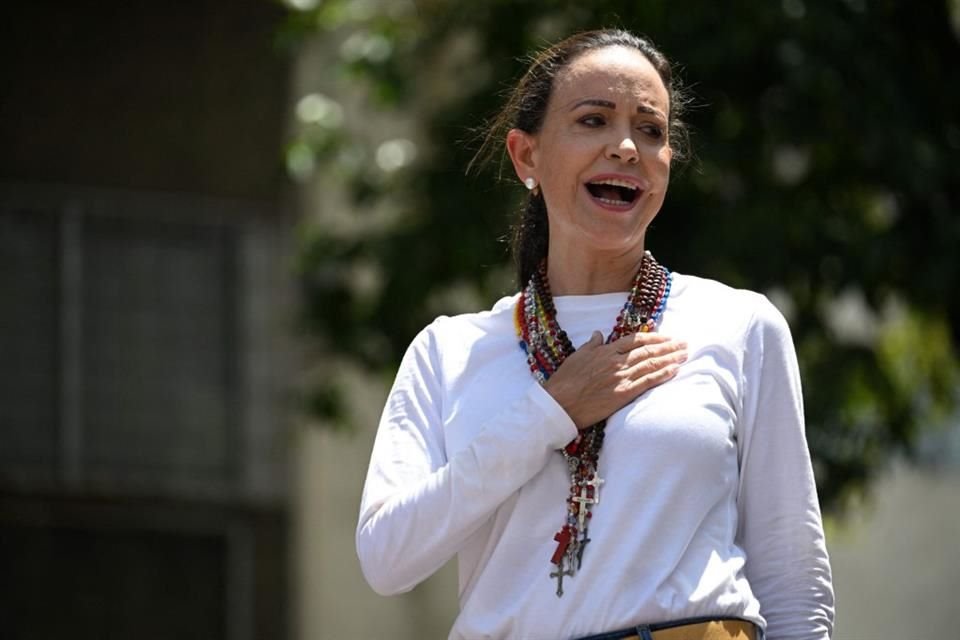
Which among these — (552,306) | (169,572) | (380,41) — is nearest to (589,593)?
(552,306)

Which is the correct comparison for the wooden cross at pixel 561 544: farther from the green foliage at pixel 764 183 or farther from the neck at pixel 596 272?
the green foliage at pixel 764 183

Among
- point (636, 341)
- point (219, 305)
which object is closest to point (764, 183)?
point (219, 305)

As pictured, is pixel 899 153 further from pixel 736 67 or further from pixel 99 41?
pixel 99 41

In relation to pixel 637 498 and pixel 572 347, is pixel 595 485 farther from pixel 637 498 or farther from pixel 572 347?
pixel 572 347

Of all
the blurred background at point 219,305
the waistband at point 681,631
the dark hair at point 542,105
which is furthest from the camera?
the blurred background at point 219,305

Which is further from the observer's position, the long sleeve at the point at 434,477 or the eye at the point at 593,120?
the eye at the point at 593,120

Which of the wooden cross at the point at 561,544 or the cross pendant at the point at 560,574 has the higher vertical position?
the wooden cross at the point at 561,544

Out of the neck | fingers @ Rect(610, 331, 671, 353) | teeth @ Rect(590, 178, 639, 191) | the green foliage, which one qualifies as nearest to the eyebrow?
teeth @ Rect(590, 178, 639, 191)

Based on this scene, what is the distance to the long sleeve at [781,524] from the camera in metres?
3.30

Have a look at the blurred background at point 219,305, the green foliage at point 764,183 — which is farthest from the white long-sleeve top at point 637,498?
the blurred background at point 219,305

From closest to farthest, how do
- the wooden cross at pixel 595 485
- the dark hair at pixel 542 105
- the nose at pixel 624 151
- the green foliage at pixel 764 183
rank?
the wooden cross at pixel 595 485
the nose at pixel 624 151
the dark hair at pixel 542 105
the green foliage at pixel 764 183

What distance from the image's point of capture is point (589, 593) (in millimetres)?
3150

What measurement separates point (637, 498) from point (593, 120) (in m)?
0.72

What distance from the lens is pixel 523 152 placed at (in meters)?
3.68
